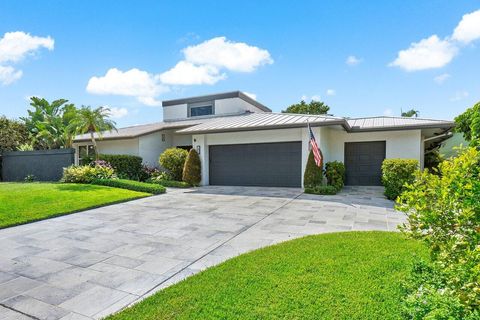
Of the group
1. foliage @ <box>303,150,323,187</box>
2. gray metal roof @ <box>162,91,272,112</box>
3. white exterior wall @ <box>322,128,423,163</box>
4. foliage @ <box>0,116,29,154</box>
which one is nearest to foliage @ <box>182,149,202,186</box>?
foliage @ <box>303,150,323,187</box>

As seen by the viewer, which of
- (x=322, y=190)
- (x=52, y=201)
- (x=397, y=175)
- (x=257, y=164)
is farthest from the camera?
(x=257, y=164)

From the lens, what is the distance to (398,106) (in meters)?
34.0

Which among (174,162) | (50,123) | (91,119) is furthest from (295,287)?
(50,123)

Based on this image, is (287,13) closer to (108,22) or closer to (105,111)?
(108,22)

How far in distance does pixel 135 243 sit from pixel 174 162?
985 cm

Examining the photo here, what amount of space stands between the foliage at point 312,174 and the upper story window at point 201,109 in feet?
37.6

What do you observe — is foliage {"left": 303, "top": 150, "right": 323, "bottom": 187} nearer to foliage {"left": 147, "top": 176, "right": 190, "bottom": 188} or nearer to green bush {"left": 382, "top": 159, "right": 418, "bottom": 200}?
green bush {"left": 382, "top": 159, "right": 418, "bottom": 200}

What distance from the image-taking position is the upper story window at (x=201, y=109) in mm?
21125

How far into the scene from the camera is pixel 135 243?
521 centimetres

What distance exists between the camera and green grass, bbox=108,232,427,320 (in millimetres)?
2707

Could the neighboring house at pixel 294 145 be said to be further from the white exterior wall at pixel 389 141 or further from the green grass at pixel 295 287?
the green grass at pixel 295 287

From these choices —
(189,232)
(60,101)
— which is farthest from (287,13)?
(60,101)

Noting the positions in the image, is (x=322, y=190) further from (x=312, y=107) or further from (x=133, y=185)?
(x=312, y=107)

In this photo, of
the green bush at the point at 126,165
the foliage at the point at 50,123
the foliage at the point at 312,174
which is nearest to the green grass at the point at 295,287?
the foliage at the point at 312,174
